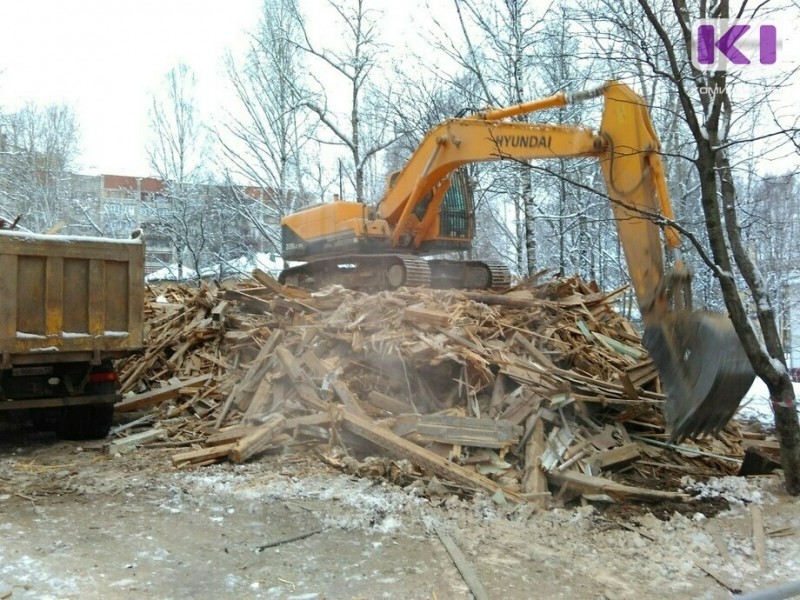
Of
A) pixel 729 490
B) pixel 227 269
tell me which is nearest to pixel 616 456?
pixel 729 490

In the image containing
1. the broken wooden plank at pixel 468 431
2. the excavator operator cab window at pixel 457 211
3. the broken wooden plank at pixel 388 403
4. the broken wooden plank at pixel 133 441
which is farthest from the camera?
the excavator operator cab window at pixel 457 211

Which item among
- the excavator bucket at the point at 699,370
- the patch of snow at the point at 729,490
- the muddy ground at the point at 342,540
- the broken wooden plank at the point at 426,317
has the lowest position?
the muddy ground at the point at 342,540

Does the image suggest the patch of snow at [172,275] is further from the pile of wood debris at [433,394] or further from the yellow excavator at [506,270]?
the pile of wood debris at [433,394]

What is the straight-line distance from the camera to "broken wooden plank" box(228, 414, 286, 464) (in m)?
6.61

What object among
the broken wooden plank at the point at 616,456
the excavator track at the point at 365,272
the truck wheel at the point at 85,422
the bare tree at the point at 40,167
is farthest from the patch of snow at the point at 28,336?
the bare tree at the point at 40,167

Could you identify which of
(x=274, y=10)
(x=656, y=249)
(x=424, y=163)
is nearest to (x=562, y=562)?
(x=656, y=249)

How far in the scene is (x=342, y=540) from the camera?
4.73 meters

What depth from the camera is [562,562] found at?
439cm

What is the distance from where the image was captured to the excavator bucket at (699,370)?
212 inches

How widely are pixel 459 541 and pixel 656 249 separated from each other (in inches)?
134

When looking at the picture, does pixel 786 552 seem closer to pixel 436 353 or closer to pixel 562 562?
pixel 562 562

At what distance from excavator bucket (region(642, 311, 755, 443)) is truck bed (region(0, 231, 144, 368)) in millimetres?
5948

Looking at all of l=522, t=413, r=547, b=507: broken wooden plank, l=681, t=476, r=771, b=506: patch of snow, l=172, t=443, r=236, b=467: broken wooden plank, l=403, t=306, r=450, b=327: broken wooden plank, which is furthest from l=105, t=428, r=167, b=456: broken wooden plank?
l=681, t=476, r=771, b=506: patch of snow

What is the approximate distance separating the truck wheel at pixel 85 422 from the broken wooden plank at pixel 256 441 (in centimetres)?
216
